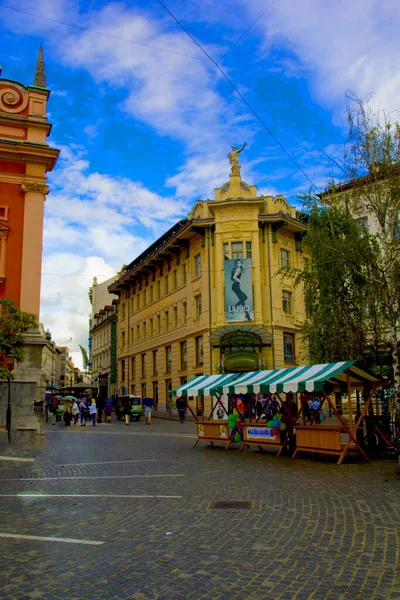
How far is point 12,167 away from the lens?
2433 cm

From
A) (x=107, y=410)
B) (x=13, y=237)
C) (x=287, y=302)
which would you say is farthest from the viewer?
(x=287, y=302)

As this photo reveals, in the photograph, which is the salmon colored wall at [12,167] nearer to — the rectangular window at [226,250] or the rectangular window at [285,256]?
the rectangular window at [226,250]

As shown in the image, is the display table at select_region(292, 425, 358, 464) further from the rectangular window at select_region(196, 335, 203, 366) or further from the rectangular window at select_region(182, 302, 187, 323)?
the rectangular window at select_region(182, 302, 187, 323)

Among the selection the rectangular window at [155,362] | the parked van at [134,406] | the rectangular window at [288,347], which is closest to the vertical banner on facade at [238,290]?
the rectangular window at [288,347]

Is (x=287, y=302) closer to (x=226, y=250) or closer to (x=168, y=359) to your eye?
(x=226, y=250)

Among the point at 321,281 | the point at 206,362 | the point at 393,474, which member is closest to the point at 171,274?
the point at 206,362

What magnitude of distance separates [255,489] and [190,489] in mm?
1230

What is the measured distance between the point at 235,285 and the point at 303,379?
24.0 metres

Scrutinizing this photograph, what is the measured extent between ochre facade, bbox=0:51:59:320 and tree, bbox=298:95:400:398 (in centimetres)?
1200

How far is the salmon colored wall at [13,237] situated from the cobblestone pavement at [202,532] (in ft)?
38.8

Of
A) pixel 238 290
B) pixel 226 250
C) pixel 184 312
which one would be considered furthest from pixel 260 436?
pixel 184 312

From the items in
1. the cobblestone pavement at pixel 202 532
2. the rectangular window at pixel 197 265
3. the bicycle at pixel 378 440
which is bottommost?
the cobblestone pavement at pixel 202 532

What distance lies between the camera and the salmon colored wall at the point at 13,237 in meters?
23.8

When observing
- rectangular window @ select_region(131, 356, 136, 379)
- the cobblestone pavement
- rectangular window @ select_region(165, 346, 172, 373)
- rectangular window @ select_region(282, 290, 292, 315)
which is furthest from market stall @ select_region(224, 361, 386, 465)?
rectangular window @ select_region(131, 356, 136, 379)
